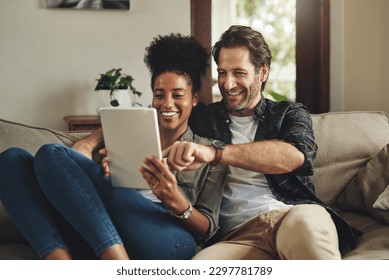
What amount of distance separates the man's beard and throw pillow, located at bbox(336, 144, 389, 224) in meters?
0.31

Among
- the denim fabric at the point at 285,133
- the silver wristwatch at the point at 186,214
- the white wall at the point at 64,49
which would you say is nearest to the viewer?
the silver wristwatch at the point at 186,214

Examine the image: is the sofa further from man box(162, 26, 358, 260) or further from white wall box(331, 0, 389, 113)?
white wall box(331, 0, 389, 113)

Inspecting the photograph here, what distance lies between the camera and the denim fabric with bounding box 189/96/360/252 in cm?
106

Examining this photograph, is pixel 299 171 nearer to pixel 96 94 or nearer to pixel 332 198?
pixel 332 198

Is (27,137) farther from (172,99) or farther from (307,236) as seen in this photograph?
(307,236)

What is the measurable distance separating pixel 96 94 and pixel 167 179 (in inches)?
34.1

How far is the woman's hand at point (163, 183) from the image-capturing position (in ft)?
2.93

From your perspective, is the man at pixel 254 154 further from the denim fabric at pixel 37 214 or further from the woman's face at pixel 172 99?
the denim fabric at pixel 37 214

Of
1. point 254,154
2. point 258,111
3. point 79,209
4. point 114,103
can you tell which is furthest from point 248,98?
point 114,103

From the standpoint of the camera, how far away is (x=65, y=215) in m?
0.90

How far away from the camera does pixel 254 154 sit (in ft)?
3.29

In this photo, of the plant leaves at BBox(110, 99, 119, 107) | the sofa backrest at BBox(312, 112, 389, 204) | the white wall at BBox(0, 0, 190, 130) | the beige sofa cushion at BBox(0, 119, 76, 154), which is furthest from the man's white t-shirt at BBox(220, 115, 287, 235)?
the white wall at BBox(0, 0, 190, 130)

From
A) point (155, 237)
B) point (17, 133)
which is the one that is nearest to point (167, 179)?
point (155, 237)

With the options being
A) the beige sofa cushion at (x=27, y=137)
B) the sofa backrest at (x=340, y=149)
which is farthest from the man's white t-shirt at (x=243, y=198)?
the beige sofa cushion at (x=27, y=137)
